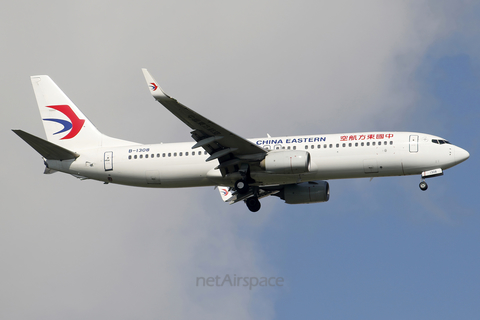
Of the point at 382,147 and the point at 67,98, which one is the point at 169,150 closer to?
the point at 67,98

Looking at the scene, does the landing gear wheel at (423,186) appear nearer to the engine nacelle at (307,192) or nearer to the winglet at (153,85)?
the engine nacelle at (307,192)

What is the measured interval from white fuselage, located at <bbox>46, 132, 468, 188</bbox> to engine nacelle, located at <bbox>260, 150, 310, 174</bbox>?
76 centimetres

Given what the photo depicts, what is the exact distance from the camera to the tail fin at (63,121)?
47000 millimetres

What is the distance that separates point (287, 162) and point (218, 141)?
4639 millimetres

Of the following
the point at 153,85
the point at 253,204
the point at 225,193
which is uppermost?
the point at 153,85

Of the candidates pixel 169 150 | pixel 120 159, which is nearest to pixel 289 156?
pixel 169 150

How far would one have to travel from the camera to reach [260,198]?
4669 centimetres

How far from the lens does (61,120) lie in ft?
159

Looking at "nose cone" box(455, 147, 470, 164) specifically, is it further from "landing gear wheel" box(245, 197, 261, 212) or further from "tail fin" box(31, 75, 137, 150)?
"tail fin" box(31, 75, 137, 150)

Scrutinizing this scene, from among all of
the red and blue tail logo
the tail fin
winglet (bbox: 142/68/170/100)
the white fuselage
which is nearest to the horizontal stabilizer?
the white fuselage

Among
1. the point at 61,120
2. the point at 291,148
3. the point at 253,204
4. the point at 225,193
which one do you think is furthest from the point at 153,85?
the point at 225,193

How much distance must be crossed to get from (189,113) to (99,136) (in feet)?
38.3

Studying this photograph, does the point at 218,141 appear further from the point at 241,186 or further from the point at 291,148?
the point at 291,148

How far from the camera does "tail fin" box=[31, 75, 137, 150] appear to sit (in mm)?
47000
